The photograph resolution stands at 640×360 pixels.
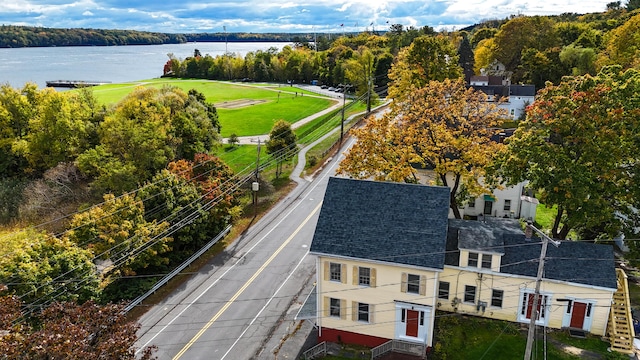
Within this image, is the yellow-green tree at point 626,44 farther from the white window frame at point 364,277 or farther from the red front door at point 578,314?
the white window frame at point 364,277

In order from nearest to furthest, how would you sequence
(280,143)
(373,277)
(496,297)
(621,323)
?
1. (373,277)
2. (621,323)
3. (496,297)
4. (280,143)

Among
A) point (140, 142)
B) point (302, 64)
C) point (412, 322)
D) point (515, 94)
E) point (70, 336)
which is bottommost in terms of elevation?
point (412, 322)

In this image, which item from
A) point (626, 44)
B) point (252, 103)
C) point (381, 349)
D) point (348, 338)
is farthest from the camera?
point (252, 103)

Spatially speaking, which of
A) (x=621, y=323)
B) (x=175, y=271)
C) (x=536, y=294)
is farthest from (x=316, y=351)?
(x=621, y=323)

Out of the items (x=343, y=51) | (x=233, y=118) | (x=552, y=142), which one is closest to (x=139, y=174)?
(x=552, y=142)

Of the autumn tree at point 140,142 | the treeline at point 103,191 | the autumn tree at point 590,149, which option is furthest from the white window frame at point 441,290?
the autumn tree at point 140,142

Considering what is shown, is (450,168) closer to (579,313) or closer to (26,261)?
(579,313)

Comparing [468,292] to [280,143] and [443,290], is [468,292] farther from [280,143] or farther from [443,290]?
[280,143]
